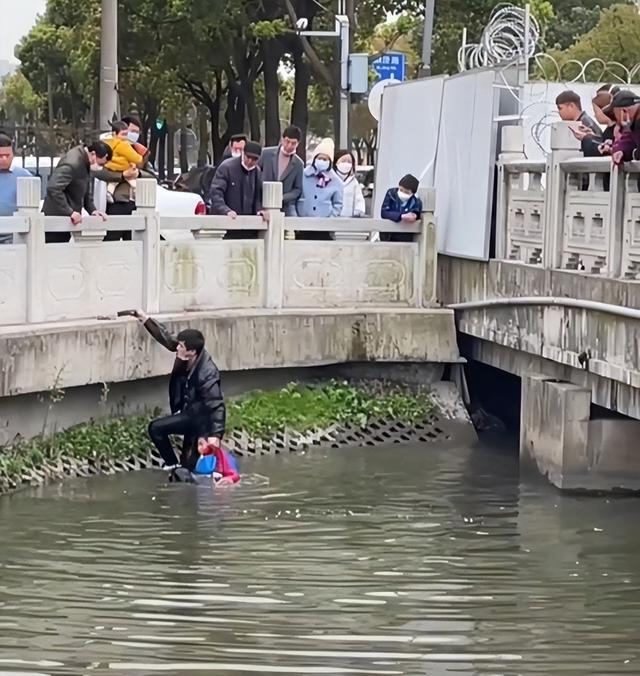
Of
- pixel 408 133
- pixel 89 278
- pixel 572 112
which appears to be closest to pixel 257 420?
pixel 89 278

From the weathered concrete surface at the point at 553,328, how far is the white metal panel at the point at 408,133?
1.46m

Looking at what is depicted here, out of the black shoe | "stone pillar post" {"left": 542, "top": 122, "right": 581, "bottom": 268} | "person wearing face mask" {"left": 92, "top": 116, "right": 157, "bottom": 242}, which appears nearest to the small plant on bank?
the black shoe

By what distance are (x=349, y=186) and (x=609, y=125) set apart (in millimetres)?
3822

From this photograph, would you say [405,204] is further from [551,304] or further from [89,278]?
[89,278]

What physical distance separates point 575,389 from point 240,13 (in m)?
22.3

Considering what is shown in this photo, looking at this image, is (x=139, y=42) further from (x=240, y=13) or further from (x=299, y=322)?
(x=299, y=322)

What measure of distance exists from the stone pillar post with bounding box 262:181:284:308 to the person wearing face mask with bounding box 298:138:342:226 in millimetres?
913

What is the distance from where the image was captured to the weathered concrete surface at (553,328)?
35.7ft

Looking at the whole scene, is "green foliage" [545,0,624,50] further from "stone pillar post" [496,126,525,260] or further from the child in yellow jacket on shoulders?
the child in yellow jacket on shoulders

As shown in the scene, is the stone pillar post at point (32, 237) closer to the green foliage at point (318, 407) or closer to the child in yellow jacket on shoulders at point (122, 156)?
the child in yellow jacket on shoulders at point (122, 156)

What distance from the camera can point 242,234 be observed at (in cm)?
1376

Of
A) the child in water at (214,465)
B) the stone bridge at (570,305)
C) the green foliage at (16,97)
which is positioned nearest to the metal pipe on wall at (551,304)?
the stone bridge at (570,305)

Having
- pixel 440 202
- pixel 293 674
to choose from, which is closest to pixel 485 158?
pixel 440 202

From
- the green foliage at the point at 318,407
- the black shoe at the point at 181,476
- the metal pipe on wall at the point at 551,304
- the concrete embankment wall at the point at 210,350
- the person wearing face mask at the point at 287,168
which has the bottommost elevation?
the black shoe at the point at 181,476
